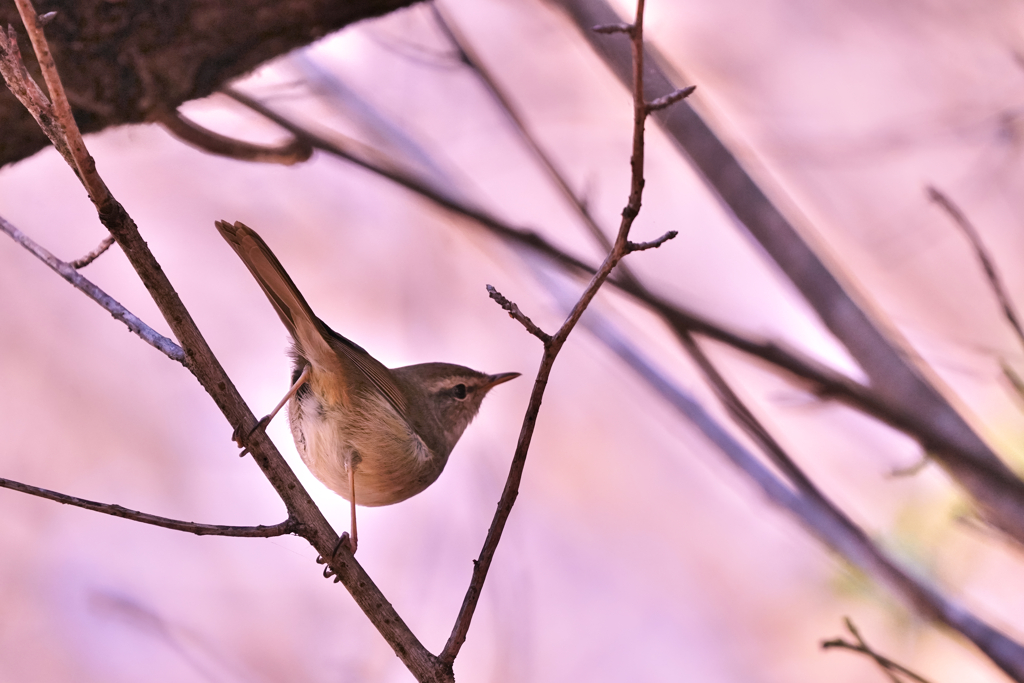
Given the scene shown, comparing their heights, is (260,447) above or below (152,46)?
below

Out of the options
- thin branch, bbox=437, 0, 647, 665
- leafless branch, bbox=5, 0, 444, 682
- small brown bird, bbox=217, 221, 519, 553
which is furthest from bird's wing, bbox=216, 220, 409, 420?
thin branch, bbox=437, 0, 647, 665

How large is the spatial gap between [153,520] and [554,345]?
43 cm

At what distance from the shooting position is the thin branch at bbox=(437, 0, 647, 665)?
638 mm

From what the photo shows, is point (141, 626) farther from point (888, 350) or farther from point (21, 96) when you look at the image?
point (888, 350)

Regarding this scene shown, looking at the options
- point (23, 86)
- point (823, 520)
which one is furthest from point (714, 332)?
point (23, 86)

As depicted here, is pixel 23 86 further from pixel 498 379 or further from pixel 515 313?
pixel 498 379

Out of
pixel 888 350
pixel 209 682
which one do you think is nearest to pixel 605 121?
pixel 888 350

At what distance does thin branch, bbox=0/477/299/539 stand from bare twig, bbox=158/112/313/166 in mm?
719

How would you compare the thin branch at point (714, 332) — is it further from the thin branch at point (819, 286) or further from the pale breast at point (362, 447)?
the pale breast at point (362, 447)

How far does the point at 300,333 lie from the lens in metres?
1.12

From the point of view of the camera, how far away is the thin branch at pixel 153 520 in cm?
72

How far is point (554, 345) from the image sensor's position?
2.55 feet

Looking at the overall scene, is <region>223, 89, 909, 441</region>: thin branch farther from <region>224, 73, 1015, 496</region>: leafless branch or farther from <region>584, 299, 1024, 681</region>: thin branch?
<region>584, 299, 1024, 681</region>: thin branch

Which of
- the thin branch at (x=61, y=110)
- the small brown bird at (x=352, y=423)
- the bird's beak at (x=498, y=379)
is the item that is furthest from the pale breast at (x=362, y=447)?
the thin branch at (x=61, y=110)
